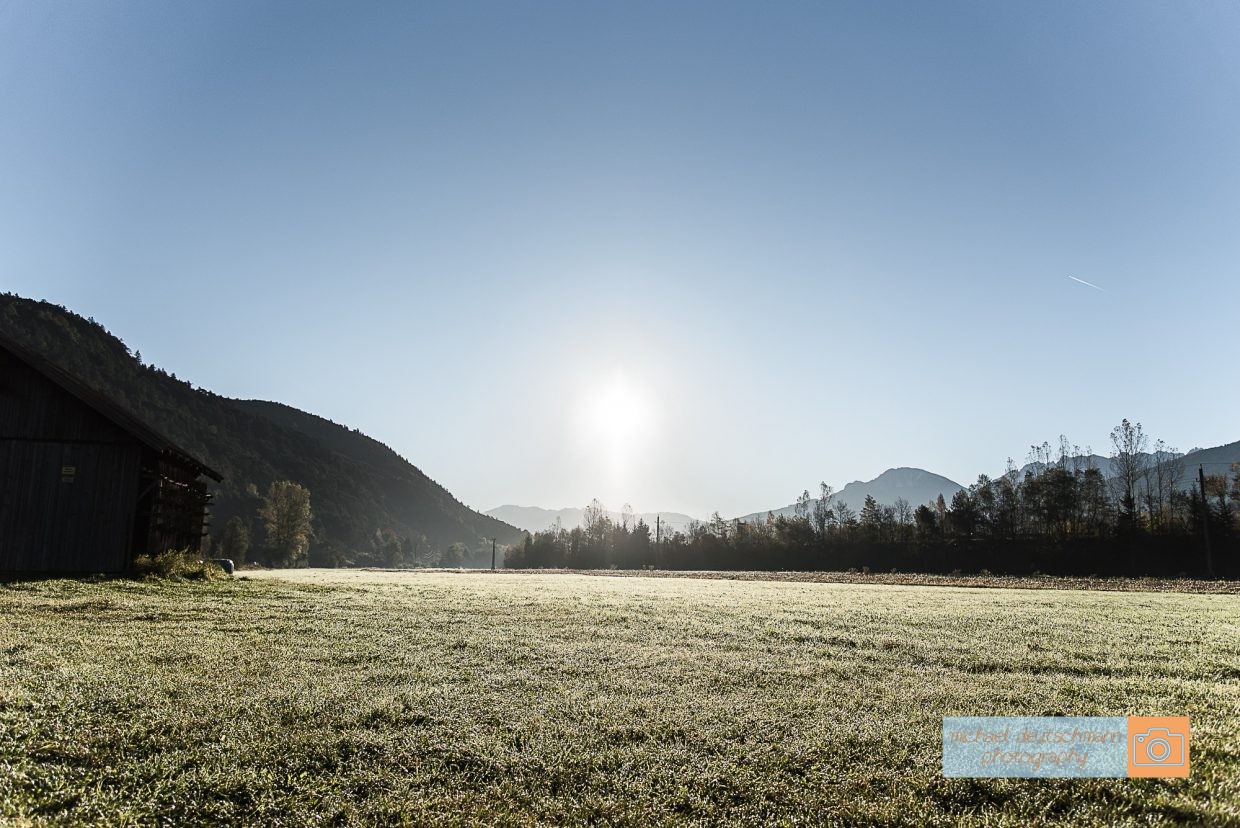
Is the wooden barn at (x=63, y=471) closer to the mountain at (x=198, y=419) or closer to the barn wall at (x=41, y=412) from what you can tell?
the barn wall at (x=41, y=412)

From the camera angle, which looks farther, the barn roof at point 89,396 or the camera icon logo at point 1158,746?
the barn roof at point 89,396

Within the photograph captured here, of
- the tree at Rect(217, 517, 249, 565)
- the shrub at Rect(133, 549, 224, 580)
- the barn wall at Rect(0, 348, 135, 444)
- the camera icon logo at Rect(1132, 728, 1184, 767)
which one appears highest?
the barn wall at Rect(0, 348, 135, 444)

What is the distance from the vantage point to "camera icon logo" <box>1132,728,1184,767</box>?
590 cm

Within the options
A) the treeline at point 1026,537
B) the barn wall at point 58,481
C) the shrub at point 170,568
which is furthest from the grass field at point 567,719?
the treeline at point 1026,537

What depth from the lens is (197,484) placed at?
36.9m

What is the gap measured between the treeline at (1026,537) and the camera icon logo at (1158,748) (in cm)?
7389

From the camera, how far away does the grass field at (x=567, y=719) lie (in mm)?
5059

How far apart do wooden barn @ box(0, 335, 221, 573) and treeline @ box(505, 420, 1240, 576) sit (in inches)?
3183

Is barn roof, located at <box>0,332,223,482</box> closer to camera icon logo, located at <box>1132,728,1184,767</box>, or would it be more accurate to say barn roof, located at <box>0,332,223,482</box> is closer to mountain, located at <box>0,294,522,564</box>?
camera icon logo, located at <box>1132,728,1184,767</box>

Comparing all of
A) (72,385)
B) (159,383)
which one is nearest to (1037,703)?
(72,385)

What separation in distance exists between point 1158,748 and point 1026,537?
328 ft

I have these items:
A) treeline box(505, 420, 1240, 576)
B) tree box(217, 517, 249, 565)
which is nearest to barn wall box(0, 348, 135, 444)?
treeline box(505, 420, 1240, 576)

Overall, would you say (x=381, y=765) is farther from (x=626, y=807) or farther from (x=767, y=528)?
(x=767, y=528)

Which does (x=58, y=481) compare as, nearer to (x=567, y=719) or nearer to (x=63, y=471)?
(x=63, y=471)
